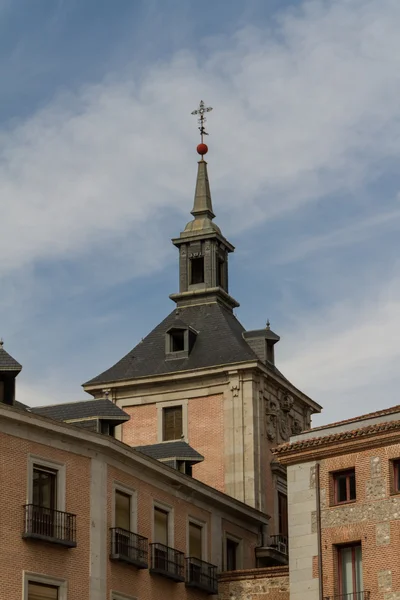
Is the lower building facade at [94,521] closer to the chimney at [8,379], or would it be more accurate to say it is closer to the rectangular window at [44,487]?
the rectangular window at [44,487]

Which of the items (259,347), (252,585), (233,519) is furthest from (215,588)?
(259,347)

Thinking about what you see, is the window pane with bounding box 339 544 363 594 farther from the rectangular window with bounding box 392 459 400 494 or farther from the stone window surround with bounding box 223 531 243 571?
the stone window surround with bounding box 223 531 243 571

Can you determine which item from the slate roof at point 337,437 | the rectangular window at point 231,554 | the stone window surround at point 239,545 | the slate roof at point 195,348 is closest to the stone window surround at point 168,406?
the slate roof at point 195,348

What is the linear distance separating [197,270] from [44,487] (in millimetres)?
26841

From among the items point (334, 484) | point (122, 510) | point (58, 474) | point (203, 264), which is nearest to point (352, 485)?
point (334, 484)

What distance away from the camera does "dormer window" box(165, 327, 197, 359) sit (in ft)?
204

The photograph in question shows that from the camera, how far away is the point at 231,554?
5281 centimetres

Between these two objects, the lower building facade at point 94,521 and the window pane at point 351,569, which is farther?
the window pane at point 351,569

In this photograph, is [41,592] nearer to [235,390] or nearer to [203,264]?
[235,390]

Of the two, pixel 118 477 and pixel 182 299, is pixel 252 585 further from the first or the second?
pixel 182 299

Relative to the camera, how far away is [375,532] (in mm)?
41906

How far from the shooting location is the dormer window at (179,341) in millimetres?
62031

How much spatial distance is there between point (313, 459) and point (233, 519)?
30.6 feet

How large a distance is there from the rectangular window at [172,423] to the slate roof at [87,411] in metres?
12.1
